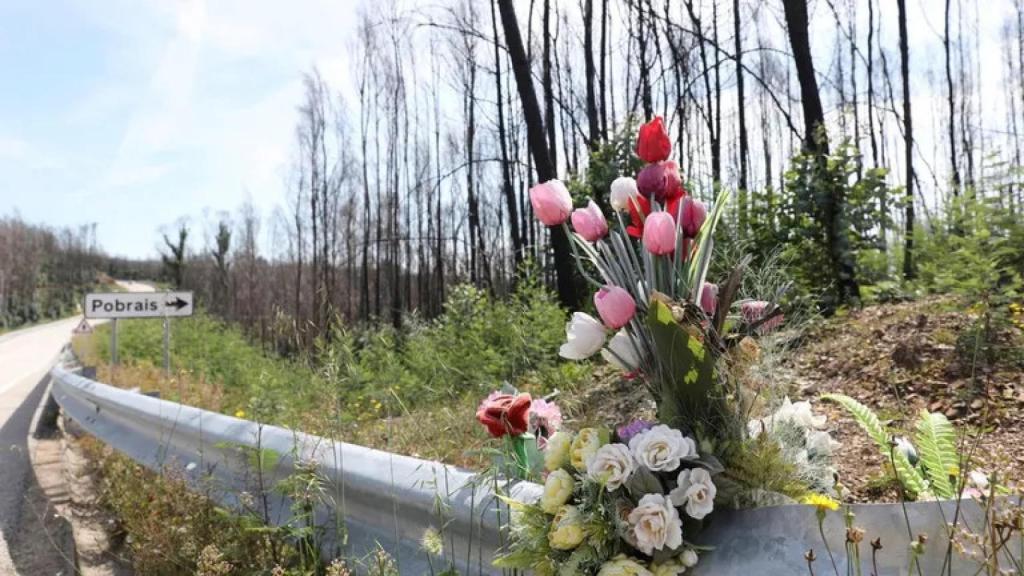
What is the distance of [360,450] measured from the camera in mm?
2455

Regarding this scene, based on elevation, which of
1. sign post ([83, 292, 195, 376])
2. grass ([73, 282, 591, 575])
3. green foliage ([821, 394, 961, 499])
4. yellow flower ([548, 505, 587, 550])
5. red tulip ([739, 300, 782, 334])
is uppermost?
red tulip ([739, 300, 782, 334])

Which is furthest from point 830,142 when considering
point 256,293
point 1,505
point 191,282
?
point 191,282

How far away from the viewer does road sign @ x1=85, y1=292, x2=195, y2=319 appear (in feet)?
31.0

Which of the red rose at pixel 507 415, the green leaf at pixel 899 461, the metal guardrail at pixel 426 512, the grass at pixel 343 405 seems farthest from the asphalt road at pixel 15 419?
the green leaf at pixel 899 461

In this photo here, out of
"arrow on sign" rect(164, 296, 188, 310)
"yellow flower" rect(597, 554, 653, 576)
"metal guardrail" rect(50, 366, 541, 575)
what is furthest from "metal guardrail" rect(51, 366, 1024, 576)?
"arrow on sign" rect(164, 296, 188, 310)

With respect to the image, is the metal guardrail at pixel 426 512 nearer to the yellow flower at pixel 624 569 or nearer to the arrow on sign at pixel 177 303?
the yellow flower at pixel 624 569

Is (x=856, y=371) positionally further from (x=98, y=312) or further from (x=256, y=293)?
(x=256, y=293)

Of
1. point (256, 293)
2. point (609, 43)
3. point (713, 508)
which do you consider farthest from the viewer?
point (256, 293)

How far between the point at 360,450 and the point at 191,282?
172 ft

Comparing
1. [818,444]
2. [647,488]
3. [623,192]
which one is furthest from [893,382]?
[647,488]

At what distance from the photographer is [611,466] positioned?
148 centimetres

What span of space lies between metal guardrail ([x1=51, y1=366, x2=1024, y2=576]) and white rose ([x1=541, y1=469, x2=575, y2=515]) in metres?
0.21

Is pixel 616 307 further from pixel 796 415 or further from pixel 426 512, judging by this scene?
pixel 426 512

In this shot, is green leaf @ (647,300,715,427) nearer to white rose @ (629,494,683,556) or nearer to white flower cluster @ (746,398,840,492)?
white flower cluster @ (746,398,840,492)
